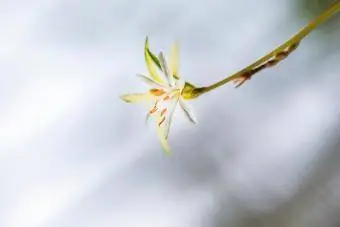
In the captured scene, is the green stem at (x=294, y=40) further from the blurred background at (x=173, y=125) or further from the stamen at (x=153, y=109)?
the blurred background at (x=173, y=125)

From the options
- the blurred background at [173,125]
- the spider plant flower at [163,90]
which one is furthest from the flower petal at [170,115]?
the blurred background at [173,125]

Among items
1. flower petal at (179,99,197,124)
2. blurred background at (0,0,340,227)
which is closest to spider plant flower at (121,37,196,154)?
flower petal at (179,99,197,124)

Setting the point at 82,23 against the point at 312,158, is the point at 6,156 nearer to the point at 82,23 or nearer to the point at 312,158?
the point at 82,23

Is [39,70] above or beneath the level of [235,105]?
above

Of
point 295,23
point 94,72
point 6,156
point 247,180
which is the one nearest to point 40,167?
point 6,156

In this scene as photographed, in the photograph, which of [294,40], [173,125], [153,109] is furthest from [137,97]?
[173,125]

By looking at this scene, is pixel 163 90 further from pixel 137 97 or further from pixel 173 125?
pixel 173 125

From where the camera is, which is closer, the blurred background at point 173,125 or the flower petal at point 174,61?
the flower petal at point 174,61
